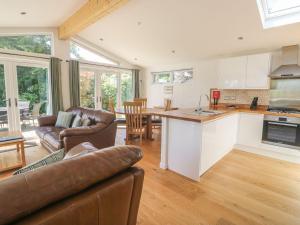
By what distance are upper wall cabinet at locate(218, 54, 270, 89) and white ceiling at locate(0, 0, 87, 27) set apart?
3281mm

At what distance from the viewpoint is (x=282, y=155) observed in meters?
3.17

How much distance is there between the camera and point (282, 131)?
310 centimetres

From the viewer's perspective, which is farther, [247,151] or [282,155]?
[247,151]

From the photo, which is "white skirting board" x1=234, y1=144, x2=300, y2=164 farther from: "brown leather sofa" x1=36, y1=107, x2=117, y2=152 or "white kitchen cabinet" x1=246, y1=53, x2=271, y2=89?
"brown leather sofa" x1=36, y1=107, x2=117, y2=152

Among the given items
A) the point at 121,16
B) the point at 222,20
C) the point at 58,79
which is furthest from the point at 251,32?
the point at 58,79

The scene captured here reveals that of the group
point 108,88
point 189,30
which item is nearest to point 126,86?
point 108,88

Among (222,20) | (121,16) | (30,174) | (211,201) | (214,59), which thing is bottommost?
(211,201)

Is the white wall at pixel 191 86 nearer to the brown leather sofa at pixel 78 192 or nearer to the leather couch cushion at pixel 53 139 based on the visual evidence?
the leather couch cushion at pixel 53 139

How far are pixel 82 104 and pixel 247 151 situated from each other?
461cm

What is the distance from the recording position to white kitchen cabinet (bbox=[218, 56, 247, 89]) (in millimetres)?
3670

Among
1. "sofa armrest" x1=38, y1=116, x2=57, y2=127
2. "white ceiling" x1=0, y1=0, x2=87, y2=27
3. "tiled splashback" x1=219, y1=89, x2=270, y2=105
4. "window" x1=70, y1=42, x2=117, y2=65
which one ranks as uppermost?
"white ceiling" x1=0, y1=0, x2=87, y2=27

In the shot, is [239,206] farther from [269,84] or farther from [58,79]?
[58,79]

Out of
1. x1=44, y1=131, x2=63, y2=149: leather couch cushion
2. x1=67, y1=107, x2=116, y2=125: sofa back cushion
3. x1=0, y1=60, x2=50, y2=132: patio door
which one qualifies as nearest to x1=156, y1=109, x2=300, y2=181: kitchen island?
x1=67, y1=107, x2=116, y2=125: sofa back cushion

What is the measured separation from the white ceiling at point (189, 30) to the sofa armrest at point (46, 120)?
249 centimetres
